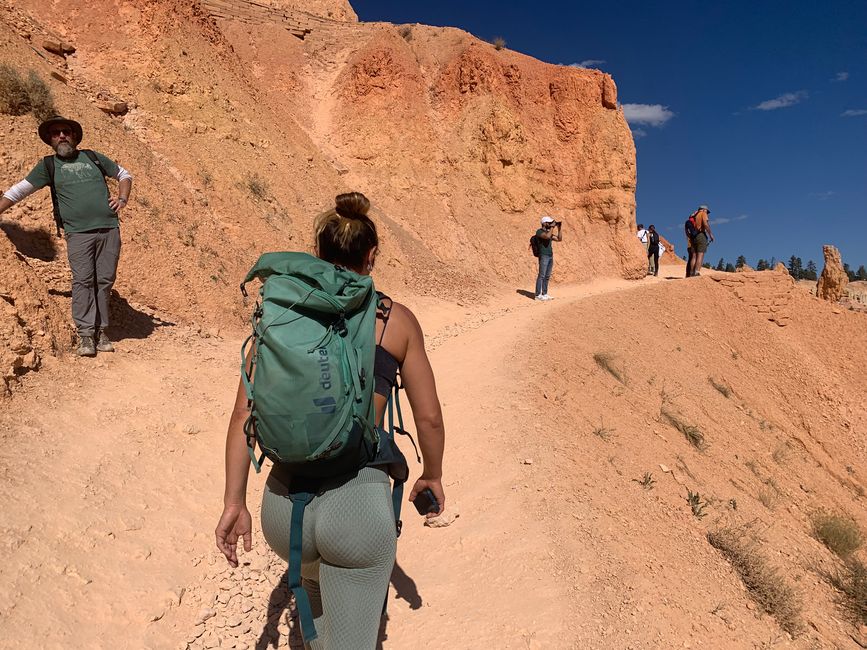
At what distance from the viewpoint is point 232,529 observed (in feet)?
6.21

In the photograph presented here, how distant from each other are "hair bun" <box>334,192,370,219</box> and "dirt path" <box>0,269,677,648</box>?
221cm

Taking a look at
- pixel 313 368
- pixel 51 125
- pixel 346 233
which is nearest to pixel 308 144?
pixel 51 125

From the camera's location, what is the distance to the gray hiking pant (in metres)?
4.96

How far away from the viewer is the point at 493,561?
335 cm

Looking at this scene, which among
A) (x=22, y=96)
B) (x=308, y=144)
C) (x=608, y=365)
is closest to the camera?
(x=22, y=96)

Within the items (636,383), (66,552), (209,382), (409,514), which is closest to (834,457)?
(636,383)

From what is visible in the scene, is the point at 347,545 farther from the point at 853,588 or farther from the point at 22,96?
the point at 22,96

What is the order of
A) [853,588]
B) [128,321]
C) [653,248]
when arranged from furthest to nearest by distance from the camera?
[653,248] → [128,321] → [853,588]

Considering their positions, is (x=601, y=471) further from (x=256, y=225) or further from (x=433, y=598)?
(x=256, y=225)

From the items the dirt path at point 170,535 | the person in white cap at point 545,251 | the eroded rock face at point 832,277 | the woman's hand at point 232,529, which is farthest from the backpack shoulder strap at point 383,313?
the eroded rock face at point 832,277

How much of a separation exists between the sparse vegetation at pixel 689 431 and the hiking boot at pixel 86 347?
6.62 metres

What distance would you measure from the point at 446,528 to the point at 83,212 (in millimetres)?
4256

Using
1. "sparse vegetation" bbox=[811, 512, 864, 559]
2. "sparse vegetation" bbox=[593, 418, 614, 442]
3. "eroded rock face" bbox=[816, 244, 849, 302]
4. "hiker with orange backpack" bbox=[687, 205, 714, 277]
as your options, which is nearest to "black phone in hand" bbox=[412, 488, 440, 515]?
"sparse vegetation" bbox=[593, 418, 614, 442]

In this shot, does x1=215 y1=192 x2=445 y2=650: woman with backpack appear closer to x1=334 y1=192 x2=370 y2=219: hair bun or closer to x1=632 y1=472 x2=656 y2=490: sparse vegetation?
x1=334 y1=192 x2=370 y2=219: hair bun
